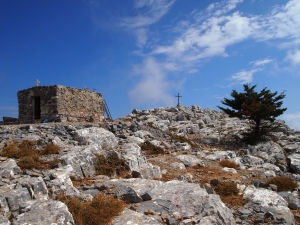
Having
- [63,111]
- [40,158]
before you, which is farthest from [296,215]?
[63,111]

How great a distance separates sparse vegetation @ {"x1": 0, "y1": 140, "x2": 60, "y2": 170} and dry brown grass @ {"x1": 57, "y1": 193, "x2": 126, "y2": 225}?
10.1 feet

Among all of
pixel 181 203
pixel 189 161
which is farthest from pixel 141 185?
pixel 189 161

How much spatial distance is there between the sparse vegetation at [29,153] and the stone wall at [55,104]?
9748 millimetres

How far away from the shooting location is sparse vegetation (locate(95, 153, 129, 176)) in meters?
10.6

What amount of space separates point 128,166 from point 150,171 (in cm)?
111

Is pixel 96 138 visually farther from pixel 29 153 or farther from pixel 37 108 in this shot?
pixel 37 108

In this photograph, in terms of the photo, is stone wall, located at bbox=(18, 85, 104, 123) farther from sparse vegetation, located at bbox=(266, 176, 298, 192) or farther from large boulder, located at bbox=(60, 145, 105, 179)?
sparse vegetation, located at bbox=(266, 176, 298, 192)

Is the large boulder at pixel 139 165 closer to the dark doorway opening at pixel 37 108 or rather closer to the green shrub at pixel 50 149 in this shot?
the green shrub at pixel 50 149

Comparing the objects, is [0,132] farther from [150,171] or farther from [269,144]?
[269,144]

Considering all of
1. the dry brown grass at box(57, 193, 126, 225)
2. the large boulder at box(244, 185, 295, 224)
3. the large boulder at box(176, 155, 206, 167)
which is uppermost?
the large boulder at box(176, 155, 206, 167)

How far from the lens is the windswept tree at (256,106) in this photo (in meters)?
25.3

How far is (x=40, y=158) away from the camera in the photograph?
34.0 feet

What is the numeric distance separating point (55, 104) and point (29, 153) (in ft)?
37.8

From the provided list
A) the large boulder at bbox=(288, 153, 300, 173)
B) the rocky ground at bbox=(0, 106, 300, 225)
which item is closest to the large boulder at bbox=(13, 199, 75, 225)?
A: the rocky ground at bbox=(0, 106, 300, 225)
